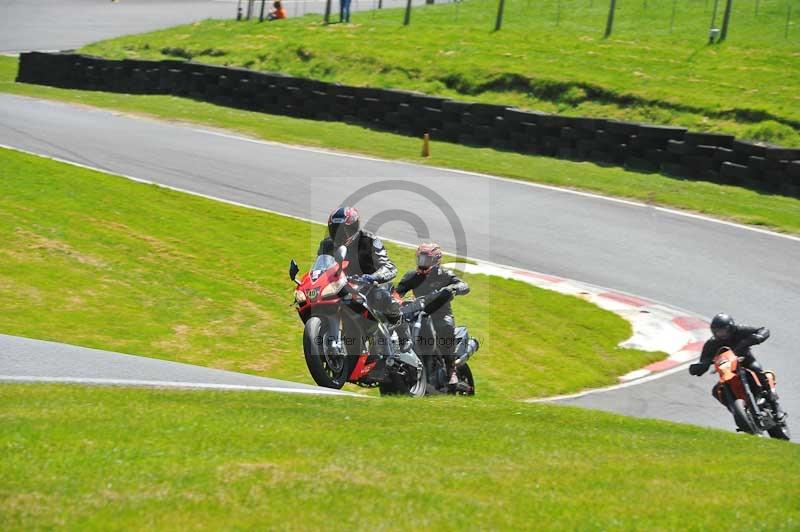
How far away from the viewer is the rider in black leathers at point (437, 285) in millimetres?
11539

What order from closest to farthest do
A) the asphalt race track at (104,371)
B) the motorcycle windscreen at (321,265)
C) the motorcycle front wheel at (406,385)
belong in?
1. the asphalt race track at (104,371)
2. the motorcycle windscreen at (321,265)
3. the motorcycle front wheel at (406,385)

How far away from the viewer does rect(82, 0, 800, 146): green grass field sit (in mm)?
25328

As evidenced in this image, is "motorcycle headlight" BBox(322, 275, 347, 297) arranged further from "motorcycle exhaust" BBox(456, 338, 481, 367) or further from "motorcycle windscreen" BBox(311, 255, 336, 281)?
"motorcycle exhaust" BBox(456, 338, 481, 367)

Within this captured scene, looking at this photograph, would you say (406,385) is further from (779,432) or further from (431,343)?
(779,432)

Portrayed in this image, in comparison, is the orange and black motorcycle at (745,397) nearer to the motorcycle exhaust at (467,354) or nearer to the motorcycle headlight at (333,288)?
the motorcycle exhaust at (467,354)

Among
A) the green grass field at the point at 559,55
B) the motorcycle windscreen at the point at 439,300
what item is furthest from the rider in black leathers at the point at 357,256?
the green grass field at the point at 559,55

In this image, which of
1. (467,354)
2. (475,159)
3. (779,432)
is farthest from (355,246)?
(475,159)

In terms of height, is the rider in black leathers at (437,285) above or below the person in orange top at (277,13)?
below

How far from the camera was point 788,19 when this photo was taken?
106 feet

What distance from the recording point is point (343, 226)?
1123cm

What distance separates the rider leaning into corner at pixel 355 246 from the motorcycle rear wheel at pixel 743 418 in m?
3.84

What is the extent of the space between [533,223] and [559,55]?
1124 cm

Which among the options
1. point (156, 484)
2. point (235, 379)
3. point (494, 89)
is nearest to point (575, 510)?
point (156, 484)

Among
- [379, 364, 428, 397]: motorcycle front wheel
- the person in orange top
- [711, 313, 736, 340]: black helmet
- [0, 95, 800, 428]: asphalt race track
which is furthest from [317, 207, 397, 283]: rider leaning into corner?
the person in orange top
